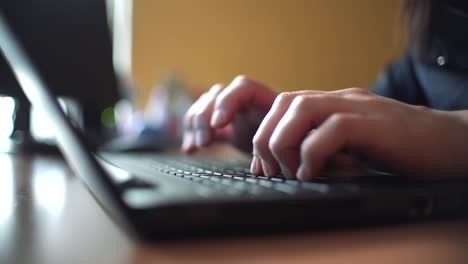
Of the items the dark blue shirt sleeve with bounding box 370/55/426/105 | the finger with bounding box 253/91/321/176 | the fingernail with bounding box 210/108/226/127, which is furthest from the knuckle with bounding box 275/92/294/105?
the dark blue shirt sleeve with bounding box 370/55/426/105

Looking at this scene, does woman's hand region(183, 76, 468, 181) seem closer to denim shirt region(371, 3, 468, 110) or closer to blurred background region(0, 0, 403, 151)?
blurred background region(0, 0, 403, 151)

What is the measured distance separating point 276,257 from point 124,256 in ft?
0.24

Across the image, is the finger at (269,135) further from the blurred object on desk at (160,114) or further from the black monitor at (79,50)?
the blurred object on desk at (160,114)

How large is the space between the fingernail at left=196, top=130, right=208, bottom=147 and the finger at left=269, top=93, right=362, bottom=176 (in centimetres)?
31

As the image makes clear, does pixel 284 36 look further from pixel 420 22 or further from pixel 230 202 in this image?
pixel 230 202

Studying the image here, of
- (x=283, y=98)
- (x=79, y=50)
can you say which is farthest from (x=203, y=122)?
(x=79, y=50)

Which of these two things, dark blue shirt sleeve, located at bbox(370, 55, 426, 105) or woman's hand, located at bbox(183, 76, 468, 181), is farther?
dark blue shirt sleeve, located at bbox(370, 55, 426, 105)

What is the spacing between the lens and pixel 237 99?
0.60 meters

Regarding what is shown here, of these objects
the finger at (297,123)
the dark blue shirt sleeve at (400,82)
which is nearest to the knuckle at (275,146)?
the finger at (297,123)

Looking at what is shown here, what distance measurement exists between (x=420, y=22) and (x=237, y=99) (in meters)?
0.45

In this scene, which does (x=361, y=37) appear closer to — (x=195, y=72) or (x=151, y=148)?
(x=151, y=148)

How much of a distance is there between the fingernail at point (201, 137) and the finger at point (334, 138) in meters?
0.33

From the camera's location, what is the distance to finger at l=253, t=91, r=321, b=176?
374 mm

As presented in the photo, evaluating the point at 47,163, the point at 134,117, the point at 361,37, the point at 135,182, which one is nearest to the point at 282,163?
the point at 135,182
